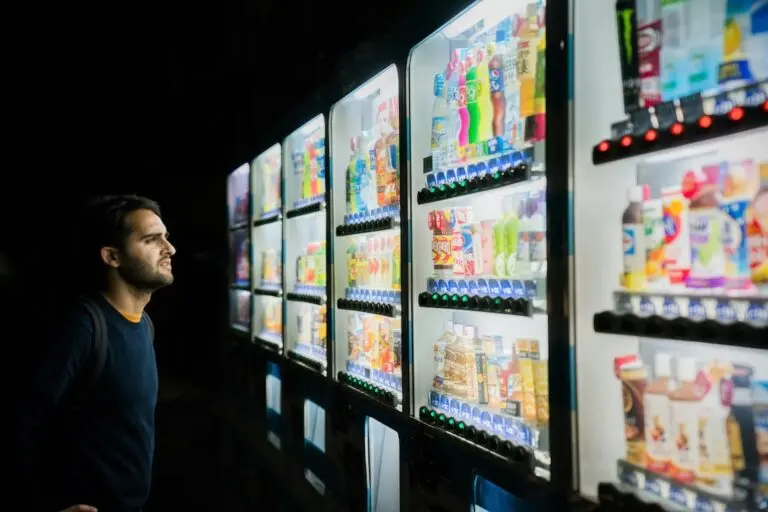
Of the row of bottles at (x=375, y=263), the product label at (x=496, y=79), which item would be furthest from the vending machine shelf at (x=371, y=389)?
the product label at (x=496, y=79)

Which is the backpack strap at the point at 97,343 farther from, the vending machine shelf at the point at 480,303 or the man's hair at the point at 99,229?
the vending machine shelf at the point at 480,303

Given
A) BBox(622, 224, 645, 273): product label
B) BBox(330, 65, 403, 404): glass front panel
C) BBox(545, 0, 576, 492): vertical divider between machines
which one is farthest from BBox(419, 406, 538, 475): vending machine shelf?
BBox(622, 224, 645, 273): product label

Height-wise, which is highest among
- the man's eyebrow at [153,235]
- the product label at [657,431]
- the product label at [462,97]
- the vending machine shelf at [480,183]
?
the product label at [462,97]

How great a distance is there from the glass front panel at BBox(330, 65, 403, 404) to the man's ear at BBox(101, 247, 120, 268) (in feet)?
3.47

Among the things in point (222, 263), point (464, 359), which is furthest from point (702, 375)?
point (222, 263)

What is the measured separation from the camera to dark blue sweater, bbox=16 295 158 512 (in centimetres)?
184

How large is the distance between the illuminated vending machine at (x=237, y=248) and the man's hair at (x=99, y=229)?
10.2 feet

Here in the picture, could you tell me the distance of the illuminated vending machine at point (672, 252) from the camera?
129cm

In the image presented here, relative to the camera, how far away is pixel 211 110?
20.4 feet

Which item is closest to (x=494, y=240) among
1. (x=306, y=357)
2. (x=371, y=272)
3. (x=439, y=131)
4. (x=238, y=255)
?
(x=439, y=131)

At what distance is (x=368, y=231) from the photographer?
2.74 meters

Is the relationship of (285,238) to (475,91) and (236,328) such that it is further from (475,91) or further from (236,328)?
(475,91)

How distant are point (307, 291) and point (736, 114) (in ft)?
9.55

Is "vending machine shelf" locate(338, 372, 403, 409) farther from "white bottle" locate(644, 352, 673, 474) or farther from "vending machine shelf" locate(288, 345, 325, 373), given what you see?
"white bottle" locate(644, 352, 673, 474)
